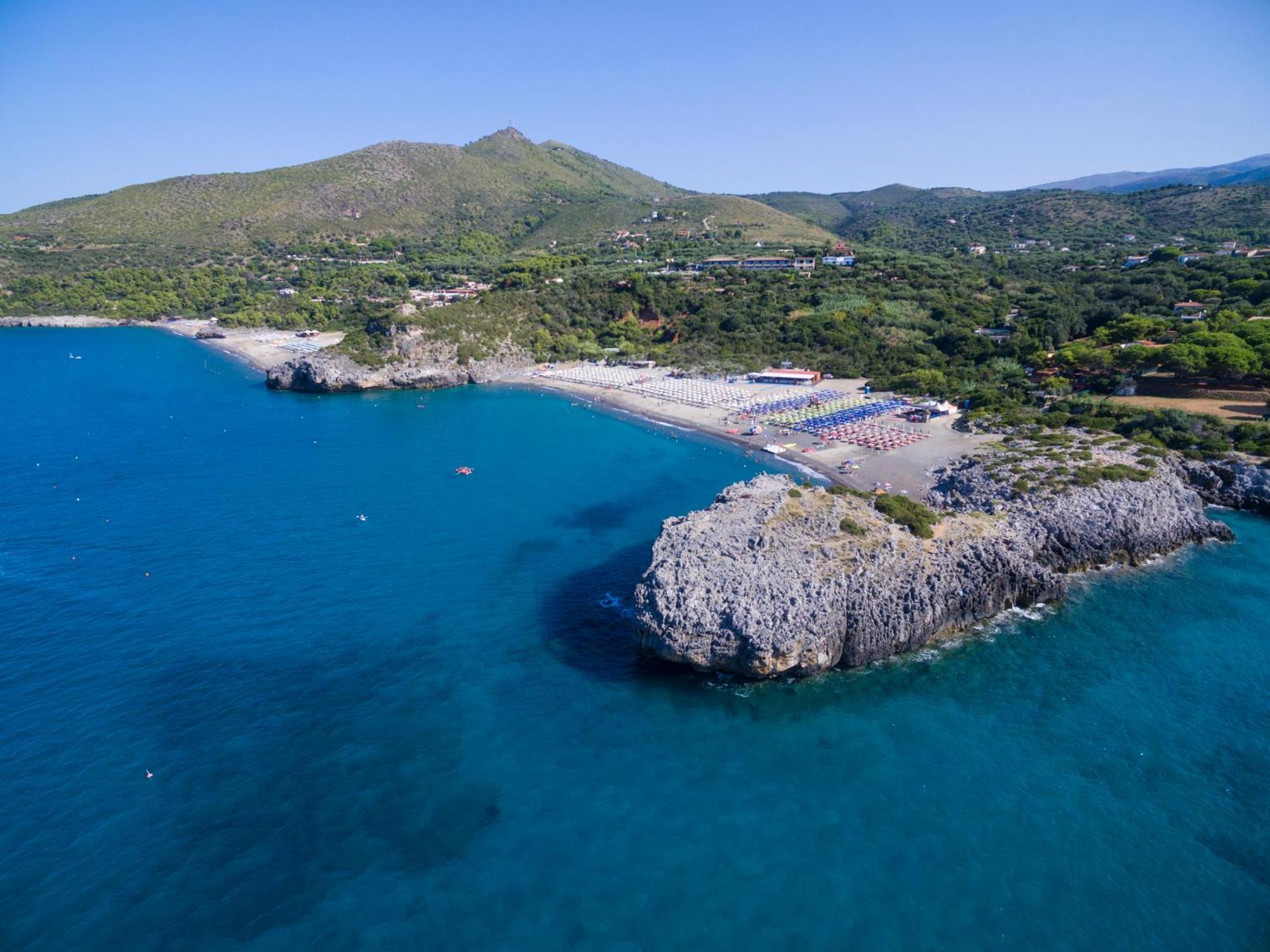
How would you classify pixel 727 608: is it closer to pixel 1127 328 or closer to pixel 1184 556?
pixel 1184 556

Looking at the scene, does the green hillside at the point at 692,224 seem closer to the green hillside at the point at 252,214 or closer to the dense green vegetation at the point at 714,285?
the dense green vegetation at the point at 714,285

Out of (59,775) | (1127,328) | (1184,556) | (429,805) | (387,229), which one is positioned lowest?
(1184,556)

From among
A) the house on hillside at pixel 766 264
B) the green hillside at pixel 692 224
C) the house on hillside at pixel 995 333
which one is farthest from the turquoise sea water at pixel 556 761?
the green hillside at pixel 692 224

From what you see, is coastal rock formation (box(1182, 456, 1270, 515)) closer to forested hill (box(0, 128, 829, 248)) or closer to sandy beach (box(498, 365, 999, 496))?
sandy beach (box(498, 365, 999, 496))

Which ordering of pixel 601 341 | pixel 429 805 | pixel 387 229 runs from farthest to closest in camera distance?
pixel 387 229 < pixel 601 341 < pixel 429 805

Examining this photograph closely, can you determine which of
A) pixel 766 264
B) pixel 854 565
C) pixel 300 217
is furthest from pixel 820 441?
pixel 300 217

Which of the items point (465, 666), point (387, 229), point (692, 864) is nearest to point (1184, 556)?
point (692, 864)
